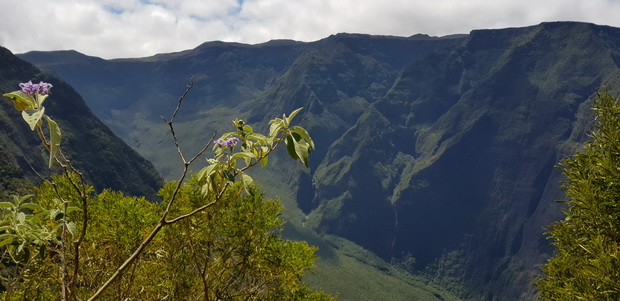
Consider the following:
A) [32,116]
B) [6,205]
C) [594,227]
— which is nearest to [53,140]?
[32,116]

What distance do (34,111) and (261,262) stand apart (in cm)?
1338

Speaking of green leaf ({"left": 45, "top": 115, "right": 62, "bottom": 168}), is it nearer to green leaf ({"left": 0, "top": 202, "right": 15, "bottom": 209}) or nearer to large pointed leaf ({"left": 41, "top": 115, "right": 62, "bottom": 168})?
large pointed leaf ({"left": 41, "top": 115, "right": 62, "bottom": 168})

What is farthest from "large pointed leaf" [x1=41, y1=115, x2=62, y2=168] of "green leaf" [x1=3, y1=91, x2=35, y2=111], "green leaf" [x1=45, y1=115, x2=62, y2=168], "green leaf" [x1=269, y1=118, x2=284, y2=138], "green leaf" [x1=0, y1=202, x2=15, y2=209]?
"green leaf" [x1=269, y1=118, x2=284, y2=138]

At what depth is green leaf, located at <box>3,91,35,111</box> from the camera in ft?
13.7

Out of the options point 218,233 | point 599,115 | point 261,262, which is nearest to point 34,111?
point 218,233

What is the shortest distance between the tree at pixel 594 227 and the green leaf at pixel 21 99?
50.6 ft

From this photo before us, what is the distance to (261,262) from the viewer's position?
1633 cm

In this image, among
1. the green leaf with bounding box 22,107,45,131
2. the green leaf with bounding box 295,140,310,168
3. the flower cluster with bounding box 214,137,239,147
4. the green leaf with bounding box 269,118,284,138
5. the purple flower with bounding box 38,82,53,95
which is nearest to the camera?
the green leaf with bounding box 22,107,45,131

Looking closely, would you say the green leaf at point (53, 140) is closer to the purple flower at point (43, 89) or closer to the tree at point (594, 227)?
the purple flower at point (43, 89)

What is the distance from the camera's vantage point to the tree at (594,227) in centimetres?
1338

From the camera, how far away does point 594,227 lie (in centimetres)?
1684

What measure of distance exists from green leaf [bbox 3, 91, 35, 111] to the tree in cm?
1544

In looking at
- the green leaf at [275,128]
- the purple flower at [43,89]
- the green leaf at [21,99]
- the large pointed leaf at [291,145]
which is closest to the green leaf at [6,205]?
the green leaf at [21,99]

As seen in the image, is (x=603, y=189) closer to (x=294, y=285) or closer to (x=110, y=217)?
(x=294, y=285)
